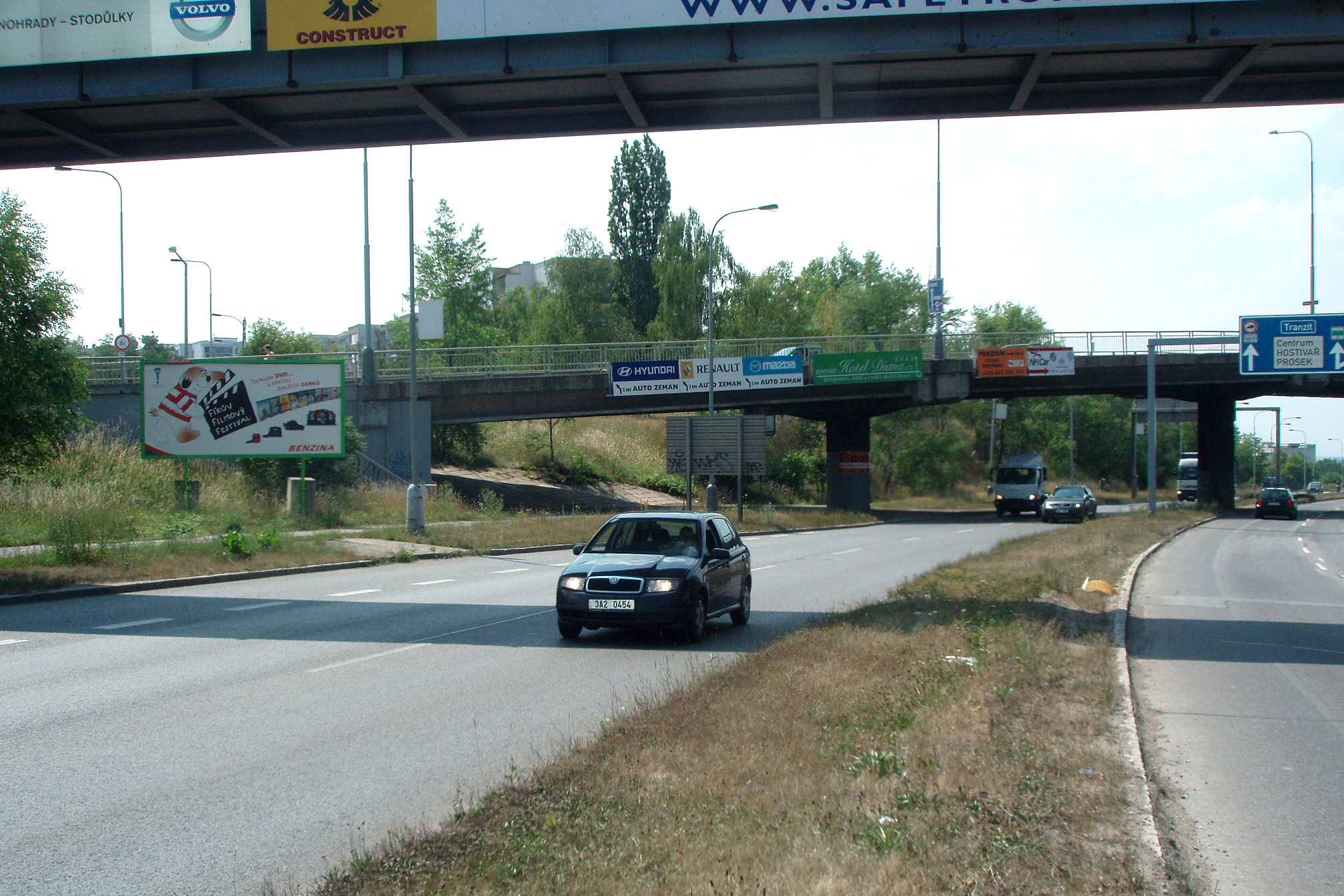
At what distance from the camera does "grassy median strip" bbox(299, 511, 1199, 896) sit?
4227 millimetres

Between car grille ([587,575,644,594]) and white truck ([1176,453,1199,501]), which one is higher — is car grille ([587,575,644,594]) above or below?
above

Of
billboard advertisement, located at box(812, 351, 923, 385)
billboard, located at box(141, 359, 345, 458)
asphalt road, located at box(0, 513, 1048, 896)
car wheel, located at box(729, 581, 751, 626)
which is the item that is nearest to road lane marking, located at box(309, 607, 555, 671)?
asphalt road, located at box(0, 513, 1048, 896)

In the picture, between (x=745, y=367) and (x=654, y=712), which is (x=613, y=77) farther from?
(x=745, y=367)

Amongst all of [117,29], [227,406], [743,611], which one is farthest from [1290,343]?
[117,29]

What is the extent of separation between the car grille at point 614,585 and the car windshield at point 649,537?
Answer: 827 mm

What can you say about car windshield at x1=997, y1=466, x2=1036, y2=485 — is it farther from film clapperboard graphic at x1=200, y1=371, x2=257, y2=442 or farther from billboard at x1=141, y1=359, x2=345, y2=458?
film clapperboard graphic at x1=200, y1=371, x2=257, y2=442

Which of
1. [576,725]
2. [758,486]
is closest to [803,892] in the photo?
[576,725]

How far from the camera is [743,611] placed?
13336mm

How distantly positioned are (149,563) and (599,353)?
25.7 meters

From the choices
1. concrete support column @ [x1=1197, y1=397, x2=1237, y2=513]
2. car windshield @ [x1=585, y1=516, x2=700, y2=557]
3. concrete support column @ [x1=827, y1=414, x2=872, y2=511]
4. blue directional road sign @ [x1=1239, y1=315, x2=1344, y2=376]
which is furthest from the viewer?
concrete support column @ [x1=1197, y1=397, x2=1237, y2=513]

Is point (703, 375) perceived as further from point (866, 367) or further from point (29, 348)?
point (29, 348)

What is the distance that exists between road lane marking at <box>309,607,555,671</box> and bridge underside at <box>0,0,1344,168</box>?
6.79 meters

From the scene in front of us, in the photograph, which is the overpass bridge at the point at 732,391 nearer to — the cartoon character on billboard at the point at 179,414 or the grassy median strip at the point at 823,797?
the cartoon character on billboard at the point at 179,414

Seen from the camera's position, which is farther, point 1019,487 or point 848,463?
A: point 1019,487
